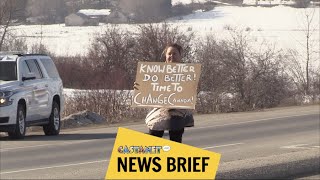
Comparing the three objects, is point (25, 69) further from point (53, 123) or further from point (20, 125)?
point (53, 123)

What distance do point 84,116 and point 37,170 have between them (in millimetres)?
12217

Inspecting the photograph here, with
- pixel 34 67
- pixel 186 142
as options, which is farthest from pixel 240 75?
pixel 186 142

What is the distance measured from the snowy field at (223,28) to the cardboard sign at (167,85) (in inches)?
1224

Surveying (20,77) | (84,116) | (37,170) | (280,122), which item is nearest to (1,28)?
(84,116)

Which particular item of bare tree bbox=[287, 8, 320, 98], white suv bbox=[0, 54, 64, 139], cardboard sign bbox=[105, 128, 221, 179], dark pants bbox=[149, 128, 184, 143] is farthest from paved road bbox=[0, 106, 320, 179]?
bare tree bbox=[287, 8, 320, 98]

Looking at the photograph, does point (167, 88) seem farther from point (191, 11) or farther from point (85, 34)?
point (85, 34)

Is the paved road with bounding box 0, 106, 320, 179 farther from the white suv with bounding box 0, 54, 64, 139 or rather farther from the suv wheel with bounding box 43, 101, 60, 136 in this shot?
the white suv with bounding box 0, 54, 64, 139

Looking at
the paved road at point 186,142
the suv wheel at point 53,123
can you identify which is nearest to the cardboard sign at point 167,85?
the paved road at point 186,142

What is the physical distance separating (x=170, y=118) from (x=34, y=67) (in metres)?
12.5

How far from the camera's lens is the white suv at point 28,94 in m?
20.1

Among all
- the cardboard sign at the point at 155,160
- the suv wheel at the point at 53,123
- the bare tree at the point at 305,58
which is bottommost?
the bare tree at the point at 305,58

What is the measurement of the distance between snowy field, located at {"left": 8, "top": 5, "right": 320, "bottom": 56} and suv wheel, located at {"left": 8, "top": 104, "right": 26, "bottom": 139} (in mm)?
20257

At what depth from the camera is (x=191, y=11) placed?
41562mm

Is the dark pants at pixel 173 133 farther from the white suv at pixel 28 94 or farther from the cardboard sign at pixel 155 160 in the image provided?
the white suv at pixel 28 94
